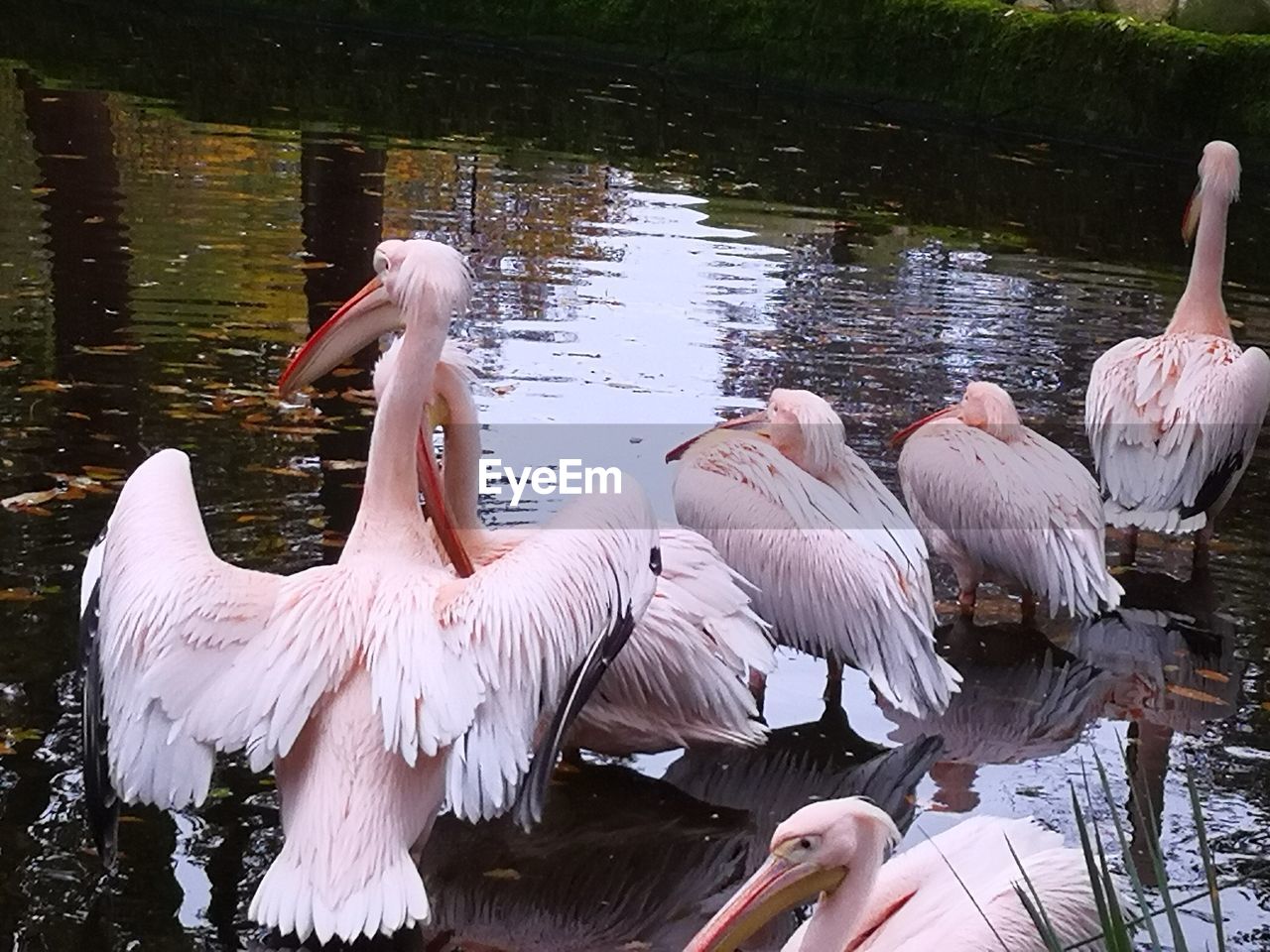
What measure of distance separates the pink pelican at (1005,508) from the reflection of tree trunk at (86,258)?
276 cm

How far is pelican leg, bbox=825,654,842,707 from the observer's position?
5.30 metres

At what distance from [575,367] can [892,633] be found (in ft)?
11.9

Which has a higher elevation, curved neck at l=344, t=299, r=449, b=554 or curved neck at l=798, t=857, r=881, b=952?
curved neck at l=344, t=299, r=449, b=554

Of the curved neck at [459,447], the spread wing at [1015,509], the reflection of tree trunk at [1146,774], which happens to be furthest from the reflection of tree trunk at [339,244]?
the reflection of tree trunk at [1146,774]

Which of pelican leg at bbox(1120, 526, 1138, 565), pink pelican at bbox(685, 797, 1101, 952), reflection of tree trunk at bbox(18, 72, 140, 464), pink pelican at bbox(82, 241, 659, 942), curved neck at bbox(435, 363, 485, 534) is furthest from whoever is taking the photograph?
reflection of tree trunk at bbox(18, 72, 140, 464)

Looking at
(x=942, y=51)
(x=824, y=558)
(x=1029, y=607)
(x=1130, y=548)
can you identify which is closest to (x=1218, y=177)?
(x=1130, y=548)

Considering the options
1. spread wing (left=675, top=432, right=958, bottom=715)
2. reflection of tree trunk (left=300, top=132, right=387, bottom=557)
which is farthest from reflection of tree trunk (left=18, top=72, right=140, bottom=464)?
spread wing (left=675, top=432, right=958, bottom=715)

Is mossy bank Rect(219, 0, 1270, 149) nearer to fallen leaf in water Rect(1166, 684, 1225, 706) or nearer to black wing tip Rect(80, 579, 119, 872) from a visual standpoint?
fallen leaf in water Rect(1166, 684, 1225, 706)

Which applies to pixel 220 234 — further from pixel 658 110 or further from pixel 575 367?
pixel 658 110

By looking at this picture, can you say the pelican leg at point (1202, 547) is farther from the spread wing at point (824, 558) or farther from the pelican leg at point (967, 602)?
the spread wing at point (824, 558)

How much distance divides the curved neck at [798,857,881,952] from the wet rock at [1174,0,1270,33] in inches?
647

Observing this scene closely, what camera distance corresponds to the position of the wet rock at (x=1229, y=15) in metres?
18.0

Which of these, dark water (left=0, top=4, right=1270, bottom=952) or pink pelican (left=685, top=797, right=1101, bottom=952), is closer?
pink pelican (left=685, top=797, right=1101, bottom=952)

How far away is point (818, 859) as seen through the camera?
127 inches
